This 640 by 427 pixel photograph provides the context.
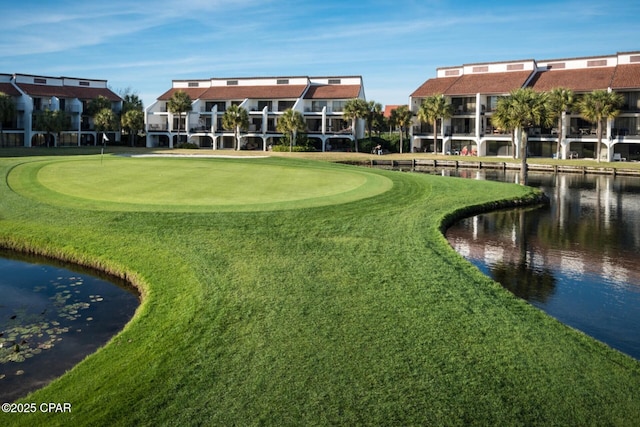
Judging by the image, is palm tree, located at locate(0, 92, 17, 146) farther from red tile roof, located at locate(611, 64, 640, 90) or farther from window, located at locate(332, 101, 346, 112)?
red tile roof, located at locate(611, 64, 640, 90)

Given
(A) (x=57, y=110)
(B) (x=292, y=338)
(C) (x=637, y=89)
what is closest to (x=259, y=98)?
(A) (x=57, y=110)

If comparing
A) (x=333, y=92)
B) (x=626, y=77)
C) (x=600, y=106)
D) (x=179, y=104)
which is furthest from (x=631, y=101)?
(x=179, y=104)

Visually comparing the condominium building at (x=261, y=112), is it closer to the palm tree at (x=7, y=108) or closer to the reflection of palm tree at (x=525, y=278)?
the palm tree at (x=7, y=108)

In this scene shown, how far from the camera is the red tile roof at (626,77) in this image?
208ft

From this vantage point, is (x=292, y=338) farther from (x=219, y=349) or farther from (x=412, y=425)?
(x=412, y=425)

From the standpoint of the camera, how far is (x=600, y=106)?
60500mm

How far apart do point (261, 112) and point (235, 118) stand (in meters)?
6.76

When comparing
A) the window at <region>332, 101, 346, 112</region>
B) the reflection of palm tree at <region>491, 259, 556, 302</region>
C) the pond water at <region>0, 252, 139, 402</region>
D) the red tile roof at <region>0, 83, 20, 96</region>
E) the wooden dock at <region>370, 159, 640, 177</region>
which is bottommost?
the pond water at <region>0, 252, 139, 402</region>

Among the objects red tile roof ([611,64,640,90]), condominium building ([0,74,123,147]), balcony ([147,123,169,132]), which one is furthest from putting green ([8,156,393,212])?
balcony ([147,123,169,132])

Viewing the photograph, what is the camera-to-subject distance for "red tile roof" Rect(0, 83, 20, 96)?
78394mm

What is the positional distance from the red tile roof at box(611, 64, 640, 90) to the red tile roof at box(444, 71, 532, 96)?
10.1m

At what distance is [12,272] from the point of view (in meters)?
17.0

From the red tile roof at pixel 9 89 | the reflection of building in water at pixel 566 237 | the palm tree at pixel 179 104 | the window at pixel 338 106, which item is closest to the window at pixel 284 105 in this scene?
the window at pixel 338 106

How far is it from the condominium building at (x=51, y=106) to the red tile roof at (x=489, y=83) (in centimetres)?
4948
